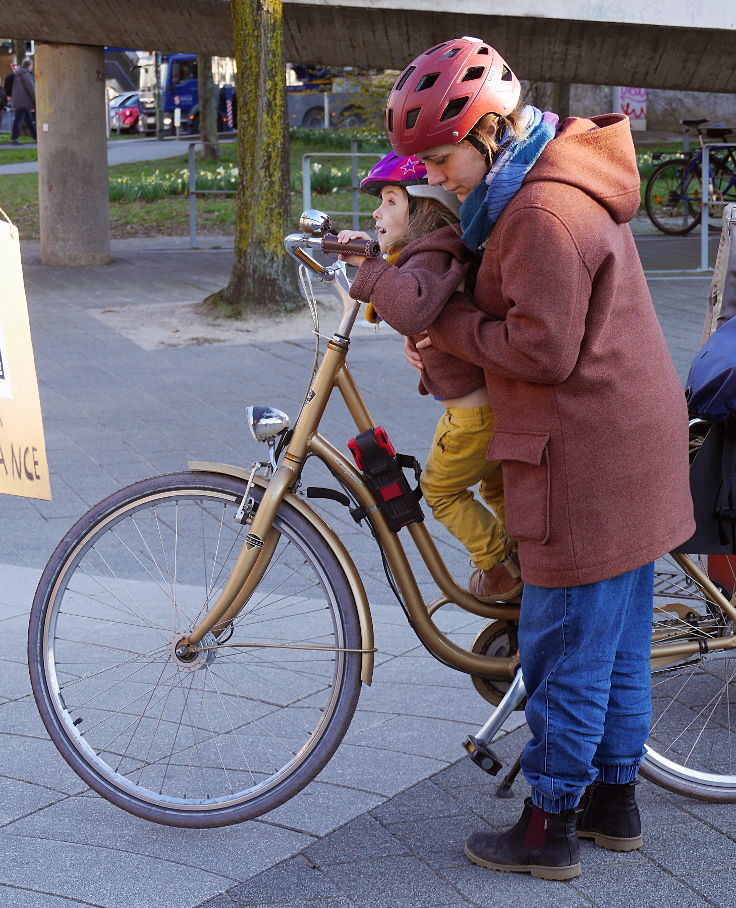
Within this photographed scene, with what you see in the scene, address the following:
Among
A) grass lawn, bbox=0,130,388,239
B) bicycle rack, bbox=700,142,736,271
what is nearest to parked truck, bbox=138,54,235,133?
grass lawn, bbox=0,130,388,239

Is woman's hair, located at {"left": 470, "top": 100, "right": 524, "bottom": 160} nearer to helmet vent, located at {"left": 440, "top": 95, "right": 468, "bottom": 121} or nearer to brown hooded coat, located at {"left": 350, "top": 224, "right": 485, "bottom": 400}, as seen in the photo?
helmet vent, located at {"left": 440, "top": 95, "right": 468, "bottom": 121}

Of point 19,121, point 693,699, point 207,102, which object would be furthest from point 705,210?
point 19,121

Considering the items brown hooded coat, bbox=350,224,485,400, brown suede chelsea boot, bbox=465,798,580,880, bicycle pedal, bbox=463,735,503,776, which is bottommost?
brown suede chelsea boot, bbox=465,798,580,880

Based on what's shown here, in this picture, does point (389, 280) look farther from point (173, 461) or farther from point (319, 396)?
point (173, 461)

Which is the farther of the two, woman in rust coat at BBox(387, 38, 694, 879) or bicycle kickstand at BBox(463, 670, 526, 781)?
bicycle kickstand at BBox(463, 670, 526, 781)

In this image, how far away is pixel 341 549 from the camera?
2.87m

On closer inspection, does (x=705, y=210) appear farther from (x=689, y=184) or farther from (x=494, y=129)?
(x=494, y=129)

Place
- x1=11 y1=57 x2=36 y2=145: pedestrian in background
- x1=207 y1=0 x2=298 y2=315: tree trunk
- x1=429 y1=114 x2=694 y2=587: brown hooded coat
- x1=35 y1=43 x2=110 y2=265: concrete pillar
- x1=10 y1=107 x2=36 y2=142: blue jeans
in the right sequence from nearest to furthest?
x1=429 y1=114 x2=694 y2=587: brown hooded coat → x1=207 y1=0 x2=298 y2=315: tree trunk → x1=35 y1=43 x2=110 y2=265: concrete pillar → x1=11 y1=57 x2=36 y2=145: pedestrian in background → x1=10 y1=107 x2=36 y2=142: blue jeans

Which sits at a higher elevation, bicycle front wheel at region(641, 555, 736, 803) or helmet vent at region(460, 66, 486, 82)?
helmet vent at region(460, 66, 486, 82)

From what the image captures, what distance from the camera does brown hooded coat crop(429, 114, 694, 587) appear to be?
2441mm

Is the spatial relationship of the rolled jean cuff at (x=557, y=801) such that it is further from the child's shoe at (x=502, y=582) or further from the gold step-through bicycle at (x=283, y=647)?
the child's shoe at (x=502, y=582)

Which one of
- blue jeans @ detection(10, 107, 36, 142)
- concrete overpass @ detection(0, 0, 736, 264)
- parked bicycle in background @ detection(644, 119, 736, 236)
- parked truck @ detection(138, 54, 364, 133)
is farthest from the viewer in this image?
parked truck @ detection(138, 54, 364, 133)

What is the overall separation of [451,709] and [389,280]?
1554mm

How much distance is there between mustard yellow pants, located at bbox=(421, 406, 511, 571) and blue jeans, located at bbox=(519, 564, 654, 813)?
0.83 feet
